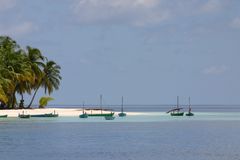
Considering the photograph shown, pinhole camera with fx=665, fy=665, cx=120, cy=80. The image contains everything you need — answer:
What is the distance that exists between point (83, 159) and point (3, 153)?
30.3 feet

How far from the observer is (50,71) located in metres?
156

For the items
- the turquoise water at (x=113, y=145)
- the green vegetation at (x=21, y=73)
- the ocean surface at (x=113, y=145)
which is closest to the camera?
the ocean surface at (x=113, y=145)

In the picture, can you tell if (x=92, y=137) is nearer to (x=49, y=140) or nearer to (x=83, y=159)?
(x=49, y=140)

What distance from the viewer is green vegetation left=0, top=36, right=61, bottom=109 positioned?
135000 millimetres

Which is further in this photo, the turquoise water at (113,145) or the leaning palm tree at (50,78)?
the leaning palm tree at (50,78)

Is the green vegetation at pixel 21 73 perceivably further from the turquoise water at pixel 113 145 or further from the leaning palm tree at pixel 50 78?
the turquoise water at pixel 113 145

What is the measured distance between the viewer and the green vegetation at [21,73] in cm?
13500

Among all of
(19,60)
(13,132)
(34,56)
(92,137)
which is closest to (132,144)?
(92,137)

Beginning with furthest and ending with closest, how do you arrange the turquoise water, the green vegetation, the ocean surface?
the green vegetation, the turquoise water, the ocean surface

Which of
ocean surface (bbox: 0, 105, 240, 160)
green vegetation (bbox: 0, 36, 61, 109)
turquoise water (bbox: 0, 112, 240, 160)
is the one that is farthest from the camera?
green vegetation (bbox: 0, 36, 61, 109)

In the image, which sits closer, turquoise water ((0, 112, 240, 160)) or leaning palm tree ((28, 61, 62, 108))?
turquoise water ((0, 112, 240, 160))

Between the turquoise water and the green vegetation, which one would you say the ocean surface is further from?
the green vegetation

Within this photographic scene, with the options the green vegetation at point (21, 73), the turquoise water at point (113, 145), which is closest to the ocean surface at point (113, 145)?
the turquoise water at point (113, 145)

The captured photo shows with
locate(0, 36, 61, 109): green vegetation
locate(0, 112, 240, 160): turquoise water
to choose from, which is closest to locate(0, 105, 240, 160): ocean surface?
locate(0, 112, 240, 160): turquoise water
